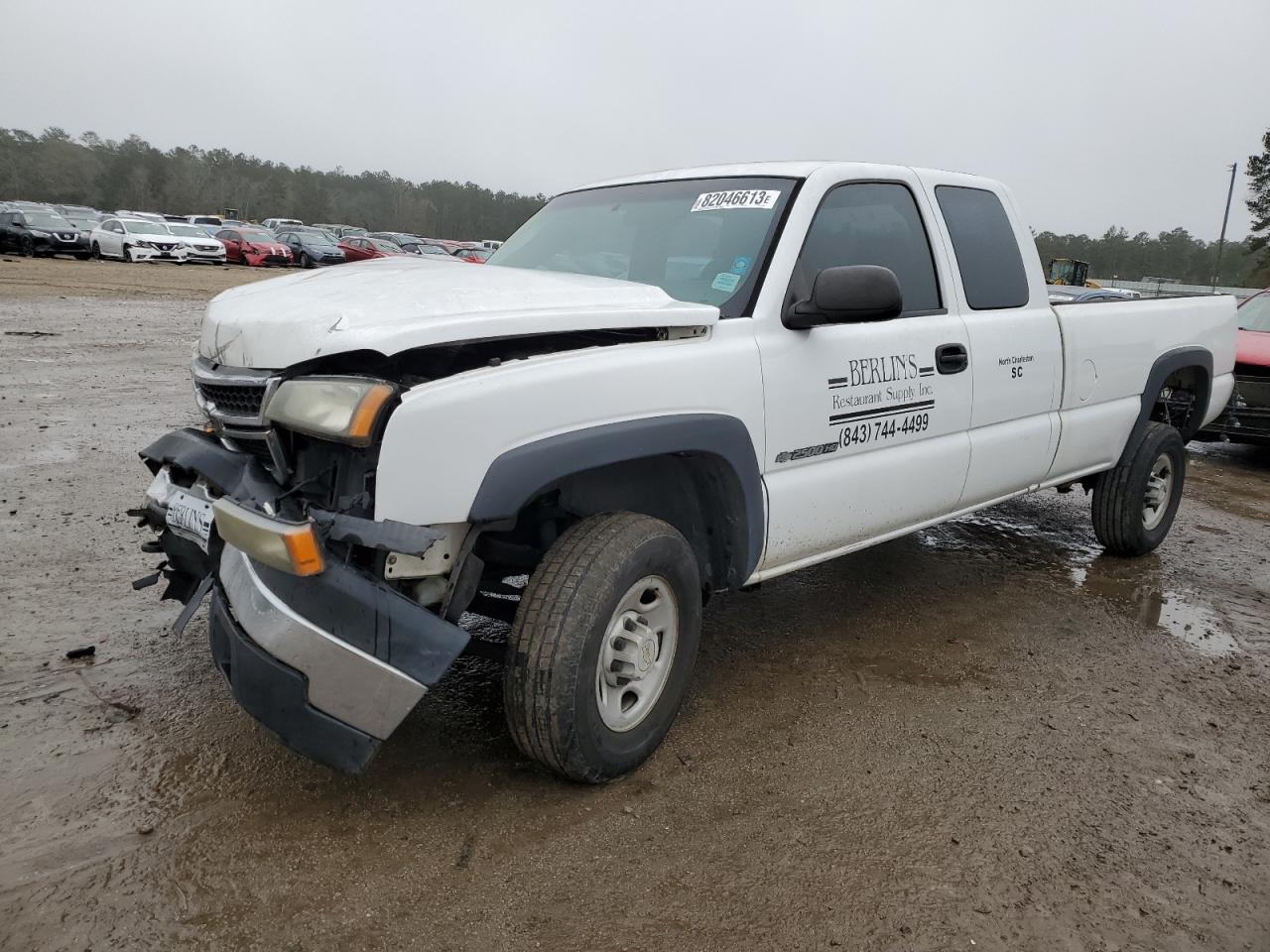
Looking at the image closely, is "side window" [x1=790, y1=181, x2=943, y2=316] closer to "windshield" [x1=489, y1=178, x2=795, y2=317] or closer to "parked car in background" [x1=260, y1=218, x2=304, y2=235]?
"windshield" [x1=489, y1=178, x2=795, y2=317]

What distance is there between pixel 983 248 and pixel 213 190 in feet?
295

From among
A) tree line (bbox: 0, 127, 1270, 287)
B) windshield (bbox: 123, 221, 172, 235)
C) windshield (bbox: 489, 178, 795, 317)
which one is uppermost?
tree line (bbox: 0, 127, 1270, 287)

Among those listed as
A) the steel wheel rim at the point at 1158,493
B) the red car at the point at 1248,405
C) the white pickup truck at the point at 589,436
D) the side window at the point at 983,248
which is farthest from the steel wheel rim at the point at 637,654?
the red car at the point at 1248,405

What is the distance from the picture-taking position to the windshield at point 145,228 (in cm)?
2745

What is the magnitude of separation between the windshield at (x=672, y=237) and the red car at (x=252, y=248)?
2971 centimetres

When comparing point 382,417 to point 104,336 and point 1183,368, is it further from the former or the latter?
point 104,336

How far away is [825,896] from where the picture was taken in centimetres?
235

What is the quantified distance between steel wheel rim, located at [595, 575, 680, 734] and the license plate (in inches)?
46.5

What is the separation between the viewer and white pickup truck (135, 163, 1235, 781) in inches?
89.8

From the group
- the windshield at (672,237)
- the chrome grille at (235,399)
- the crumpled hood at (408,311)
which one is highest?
the windshield at (672,237)

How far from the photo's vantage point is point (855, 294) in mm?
2908

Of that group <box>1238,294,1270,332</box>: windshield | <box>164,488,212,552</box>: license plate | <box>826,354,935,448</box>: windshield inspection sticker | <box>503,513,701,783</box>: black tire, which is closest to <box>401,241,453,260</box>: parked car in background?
<box>1238,294,1270,332</box>: windshield

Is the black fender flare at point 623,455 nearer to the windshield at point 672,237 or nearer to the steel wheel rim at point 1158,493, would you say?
the windshield at point 672,237

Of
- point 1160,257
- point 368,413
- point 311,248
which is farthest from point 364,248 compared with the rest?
point 1160,257
